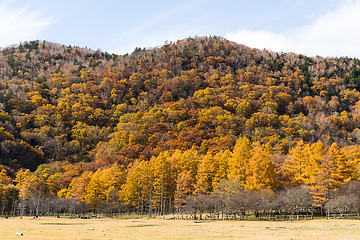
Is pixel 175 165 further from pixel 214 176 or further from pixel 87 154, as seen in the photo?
pixel 87 154

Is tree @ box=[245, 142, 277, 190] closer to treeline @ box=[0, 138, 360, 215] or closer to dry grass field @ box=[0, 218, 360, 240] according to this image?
treeline @ box=[0, 138, 360, 215]

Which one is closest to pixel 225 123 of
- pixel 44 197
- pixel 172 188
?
pixel 172 188

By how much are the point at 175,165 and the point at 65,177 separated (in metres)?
42.6

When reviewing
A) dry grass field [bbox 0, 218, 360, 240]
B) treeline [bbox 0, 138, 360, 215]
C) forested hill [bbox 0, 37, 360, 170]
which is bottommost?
dry grass field [bbox 0, 218, 360, 240]

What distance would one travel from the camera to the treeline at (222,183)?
59.5 meters

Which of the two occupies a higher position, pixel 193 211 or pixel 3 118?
pixel 3 118

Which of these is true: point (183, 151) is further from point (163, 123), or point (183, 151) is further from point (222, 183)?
point (222, 183)

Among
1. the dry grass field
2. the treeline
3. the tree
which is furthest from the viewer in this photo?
the tree

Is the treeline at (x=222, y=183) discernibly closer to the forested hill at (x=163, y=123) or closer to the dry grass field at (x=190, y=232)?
the dry grass field at (x=190, y=232)

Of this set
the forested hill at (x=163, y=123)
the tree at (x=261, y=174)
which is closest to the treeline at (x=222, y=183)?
the tree at (x=261, y=174)

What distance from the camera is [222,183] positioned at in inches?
2621

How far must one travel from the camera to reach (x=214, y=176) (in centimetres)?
7819

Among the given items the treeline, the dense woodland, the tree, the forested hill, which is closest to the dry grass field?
the treeline

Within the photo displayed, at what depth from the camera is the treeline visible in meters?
59.5
